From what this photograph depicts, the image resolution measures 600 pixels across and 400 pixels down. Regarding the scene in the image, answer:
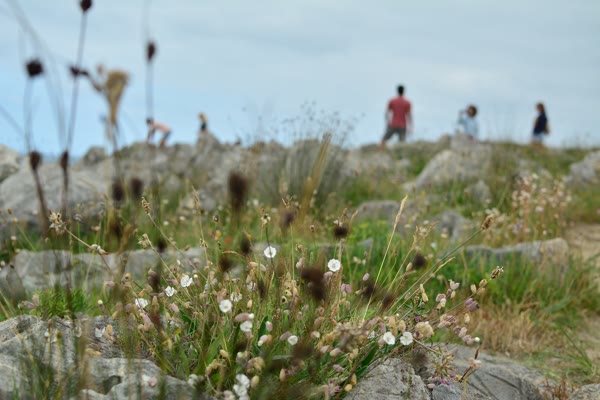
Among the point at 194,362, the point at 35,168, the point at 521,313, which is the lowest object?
the point at 521,313

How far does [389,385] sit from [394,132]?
14.1 meters

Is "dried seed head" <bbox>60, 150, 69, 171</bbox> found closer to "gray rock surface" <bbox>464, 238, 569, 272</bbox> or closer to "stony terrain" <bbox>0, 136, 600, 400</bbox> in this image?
"stony terrain" <bbox>0, 136, 600, 400</bbox>

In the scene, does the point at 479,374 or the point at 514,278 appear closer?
the point at 479,374

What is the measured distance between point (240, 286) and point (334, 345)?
18.1 inches

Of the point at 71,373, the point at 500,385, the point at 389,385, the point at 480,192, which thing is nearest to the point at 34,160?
the point at 71,373

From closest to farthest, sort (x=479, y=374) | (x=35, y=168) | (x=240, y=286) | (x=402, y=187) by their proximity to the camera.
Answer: (x=35, y=168)
(x=240, y=286)
(x=479, y=374)
(x=402, y=187)

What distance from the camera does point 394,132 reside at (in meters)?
16.4

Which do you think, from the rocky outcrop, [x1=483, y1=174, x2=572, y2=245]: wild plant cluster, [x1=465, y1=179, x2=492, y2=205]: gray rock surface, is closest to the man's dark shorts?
[x1=465, y1=179, x2=492, y2=205]: gray rock surface

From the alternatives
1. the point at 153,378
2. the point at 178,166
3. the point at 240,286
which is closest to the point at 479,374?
the point at 240,286

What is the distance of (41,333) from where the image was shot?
246cm

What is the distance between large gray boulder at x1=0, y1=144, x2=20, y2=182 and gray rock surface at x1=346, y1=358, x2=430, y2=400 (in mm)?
8305

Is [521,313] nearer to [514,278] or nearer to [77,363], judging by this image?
[514,278]

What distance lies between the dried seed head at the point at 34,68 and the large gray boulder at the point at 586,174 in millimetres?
11434

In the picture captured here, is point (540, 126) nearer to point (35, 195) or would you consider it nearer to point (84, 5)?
point (35, 195)
